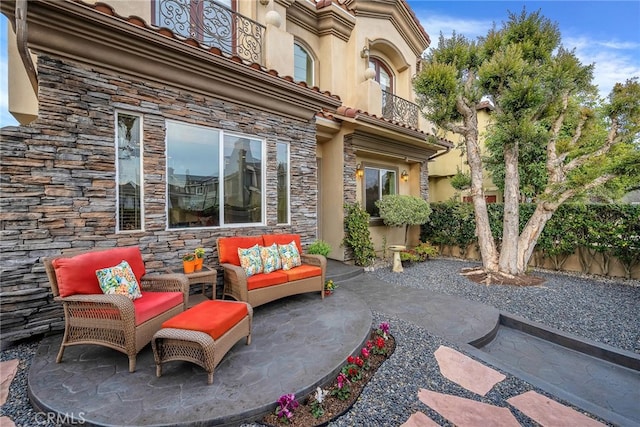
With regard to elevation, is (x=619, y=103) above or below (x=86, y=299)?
above

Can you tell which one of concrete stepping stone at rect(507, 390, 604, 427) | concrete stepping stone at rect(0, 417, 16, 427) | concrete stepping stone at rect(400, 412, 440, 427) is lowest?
concrete stepping stone at rect(507, 390, 604, 427)

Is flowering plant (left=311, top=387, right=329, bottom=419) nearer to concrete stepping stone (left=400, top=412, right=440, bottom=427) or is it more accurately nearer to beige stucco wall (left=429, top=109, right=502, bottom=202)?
concrete stepping stone (left=400, top=412, right=440, bottom=427)

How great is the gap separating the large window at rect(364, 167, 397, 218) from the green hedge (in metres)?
2.74

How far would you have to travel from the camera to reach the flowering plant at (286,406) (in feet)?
7.71

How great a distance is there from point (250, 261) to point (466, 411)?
361 cm

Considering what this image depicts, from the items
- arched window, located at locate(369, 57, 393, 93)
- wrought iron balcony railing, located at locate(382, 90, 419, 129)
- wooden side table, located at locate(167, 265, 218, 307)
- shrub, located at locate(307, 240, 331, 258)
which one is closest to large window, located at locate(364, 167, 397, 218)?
wrought iron balcony railing, located at locate(382, 90, 419, 129)

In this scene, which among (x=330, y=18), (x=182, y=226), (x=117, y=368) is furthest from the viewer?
(x=330, y=18)

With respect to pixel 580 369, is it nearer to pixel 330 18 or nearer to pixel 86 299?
pixel 86 299

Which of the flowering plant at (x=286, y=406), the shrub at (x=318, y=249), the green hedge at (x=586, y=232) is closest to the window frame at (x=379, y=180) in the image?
the green hedge at (x=586, y=232)

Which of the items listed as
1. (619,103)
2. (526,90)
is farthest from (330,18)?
(619,103)

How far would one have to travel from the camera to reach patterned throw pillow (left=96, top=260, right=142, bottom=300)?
3385 millimetres

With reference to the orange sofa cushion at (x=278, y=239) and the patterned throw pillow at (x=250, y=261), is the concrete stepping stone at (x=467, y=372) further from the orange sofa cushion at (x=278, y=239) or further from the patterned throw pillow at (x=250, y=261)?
the orange sofa cushion at (x=278, y=239)

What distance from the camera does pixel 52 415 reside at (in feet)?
7.75

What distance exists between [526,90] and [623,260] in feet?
17.4
